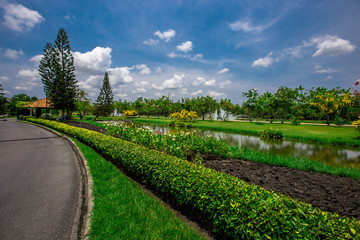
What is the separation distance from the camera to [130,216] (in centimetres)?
319

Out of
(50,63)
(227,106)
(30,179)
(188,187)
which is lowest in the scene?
(30,179)

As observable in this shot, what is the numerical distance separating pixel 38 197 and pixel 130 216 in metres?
2.78

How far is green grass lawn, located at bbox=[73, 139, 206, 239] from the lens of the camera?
2734 mm

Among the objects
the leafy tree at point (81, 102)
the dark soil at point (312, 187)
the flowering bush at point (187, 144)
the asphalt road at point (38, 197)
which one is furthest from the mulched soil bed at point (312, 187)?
the leafy tree at point (81, 102)

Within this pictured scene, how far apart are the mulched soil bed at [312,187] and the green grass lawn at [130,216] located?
8.69 feet

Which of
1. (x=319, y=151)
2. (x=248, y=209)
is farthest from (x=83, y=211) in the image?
(x=319, y=151)

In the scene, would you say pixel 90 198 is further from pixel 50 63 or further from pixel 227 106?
pixel 227 106

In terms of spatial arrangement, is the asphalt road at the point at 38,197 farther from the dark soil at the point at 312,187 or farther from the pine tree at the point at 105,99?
the pine tree at the point at 105,99

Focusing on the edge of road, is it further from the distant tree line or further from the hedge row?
the distant tree line

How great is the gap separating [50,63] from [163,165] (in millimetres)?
38813

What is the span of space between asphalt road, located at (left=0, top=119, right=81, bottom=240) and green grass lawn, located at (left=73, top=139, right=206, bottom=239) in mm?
556

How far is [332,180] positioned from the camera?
15.5ft

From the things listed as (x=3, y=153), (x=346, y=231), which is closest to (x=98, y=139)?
(x=3, y=153)

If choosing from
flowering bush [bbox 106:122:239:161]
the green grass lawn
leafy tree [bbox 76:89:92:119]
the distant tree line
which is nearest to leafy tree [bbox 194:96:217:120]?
the distant tree line
